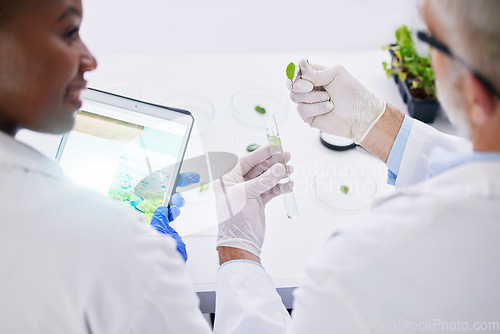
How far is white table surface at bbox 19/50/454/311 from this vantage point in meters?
1.04

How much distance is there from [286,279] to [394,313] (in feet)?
1.48

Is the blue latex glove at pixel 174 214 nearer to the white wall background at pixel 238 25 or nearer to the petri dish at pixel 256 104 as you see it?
the petri dish at pixel 256 104

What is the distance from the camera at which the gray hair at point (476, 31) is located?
1.38 feet

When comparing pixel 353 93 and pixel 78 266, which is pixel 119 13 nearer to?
pixel 353 93

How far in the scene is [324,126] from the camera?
1151 millimetres

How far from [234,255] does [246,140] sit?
44 cm

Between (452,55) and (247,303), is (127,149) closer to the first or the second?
(247,303)

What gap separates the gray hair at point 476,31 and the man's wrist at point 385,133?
0.59 metres

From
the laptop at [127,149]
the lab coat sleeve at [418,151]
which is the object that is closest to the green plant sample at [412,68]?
the lab coat sleeve at [418,151]

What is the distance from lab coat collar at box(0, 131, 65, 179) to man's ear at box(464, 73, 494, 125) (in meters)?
0.55

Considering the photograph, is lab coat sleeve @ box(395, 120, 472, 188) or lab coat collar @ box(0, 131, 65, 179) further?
lab coat sleeve @ box(395, 120, 472, 188)

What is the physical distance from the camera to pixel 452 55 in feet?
1.63

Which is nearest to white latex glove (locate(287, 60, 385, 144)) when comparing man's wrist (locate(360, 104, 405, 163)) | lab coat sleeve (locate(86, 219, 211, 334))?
man's wrist (locate(360, 104, 405, 163))

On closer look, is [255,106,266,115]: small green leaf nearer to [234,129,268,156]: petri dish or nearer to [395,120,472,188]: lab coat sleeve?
[234,129,268,156]: petri dish
